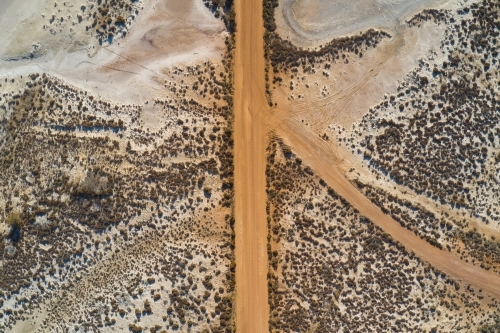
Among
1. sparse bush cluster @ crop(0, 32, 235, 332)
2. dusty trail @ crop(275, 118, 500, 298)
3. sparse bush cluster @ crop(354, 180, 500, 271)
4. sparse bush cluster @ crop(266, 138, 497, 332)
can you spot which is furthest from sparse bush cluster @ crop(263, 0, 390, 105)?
sparse bush cluster @ crop(354, 180, 500, 271)

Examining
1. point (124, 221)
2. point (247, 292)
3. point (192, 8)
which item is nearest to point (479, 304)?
point (247, 292)

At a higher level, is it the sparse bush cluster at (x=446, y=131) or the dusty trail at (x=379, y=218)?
the sparse bush cluster at (x=446, y=131)

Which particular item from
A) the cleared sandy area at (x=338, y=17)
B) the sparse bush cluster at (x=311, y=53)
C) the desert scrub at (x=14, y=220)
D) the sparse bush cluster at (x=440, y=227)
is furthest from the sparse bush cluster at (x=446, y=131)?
the desert scrub at (x=14, y=220)

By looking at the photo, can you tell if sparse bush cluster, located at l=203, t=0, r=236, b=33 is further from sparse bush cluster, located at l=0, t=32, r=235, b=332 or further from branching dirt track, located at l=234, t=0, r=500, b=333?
sparse bush cluster, located at l=0, t=32, r=235, b=332

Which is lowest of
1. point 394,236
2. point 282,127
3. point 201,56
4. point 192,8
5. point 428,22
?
point 394,236

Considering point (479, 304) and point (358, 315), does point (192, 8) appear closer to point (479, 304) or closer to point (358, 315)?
point (358, 315)

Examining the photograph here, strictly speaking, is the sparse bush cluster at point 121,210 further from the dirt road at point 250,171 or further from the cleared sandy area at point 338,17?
the cleared sandy area at point 338,17
